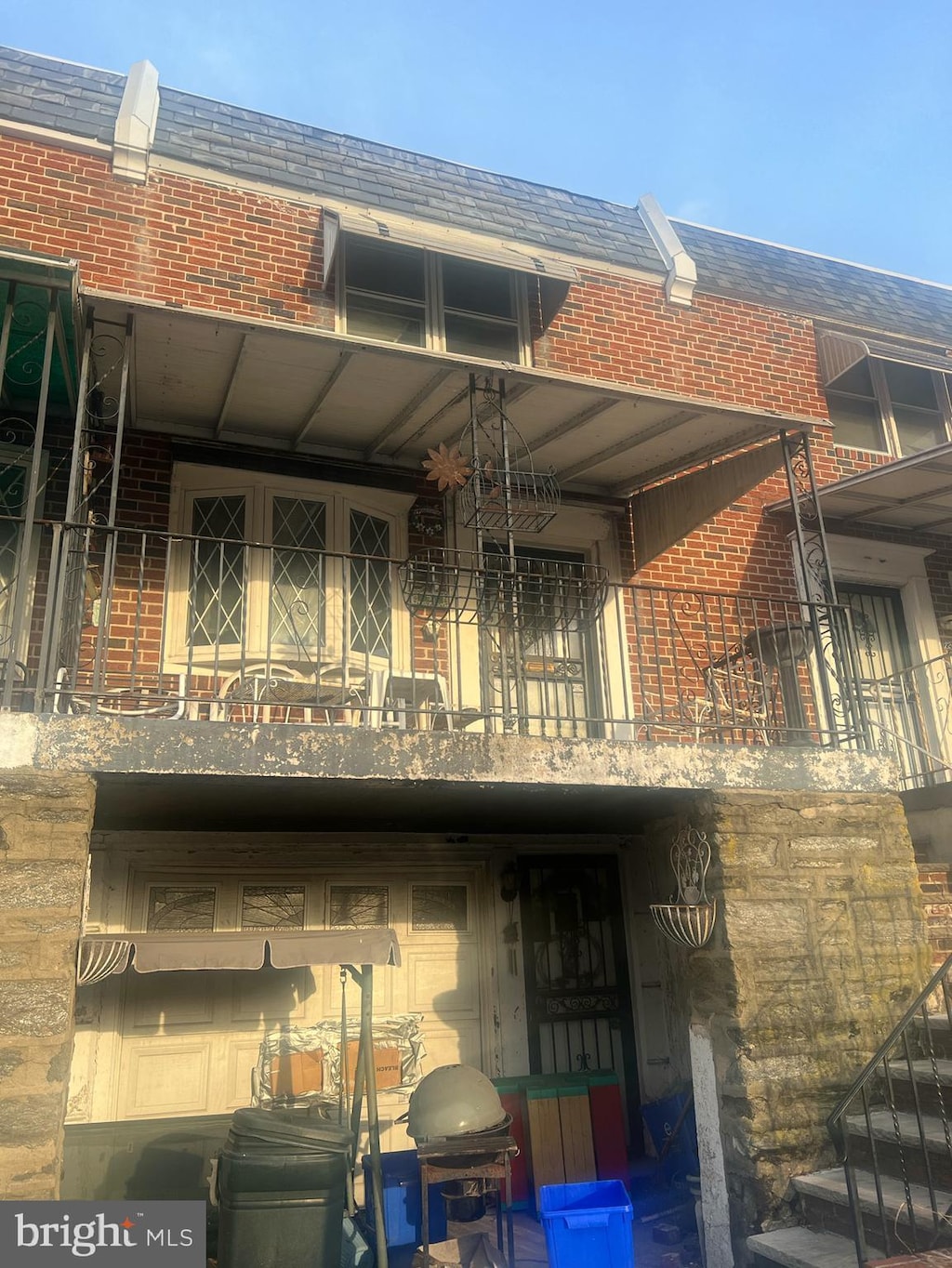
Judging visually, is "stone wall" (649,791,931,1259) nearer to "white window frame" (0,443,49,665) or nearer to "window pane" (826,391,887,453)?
"white window frame" (0,443,49,665)

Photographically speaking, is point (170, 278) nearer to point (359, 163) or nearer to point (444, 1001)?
point (359, 163)

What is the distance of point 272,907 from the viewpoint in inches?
270

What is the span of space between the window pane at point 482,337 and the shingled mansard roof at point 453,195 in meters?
1.16

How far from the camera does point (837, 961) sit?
5379 millimetres

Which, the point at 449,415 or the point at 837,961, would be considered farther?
the point at 449,415

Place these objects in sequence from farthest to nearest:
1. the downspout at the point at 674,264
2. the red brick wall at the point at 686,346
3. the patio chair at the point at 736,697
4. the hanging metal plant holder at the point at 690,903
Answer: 1. the downspout at the point at 674,264
2. the red brick wall at the point at 686,346
3. the patio chair at the point at 736,697
4. the hanging metal plant holder at the point at 690,903

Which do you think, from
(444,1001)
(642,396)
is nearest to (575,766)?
(642,396)

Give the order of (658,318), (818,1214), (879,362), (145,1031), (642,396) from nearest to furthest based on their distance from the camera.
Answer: (818,1214)
(642,396)
(145,1031)
(658,318)
(879,362)

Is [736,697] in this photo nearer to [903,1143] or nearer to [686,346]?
[686,346]

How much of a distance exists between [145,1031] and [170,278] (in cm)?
541

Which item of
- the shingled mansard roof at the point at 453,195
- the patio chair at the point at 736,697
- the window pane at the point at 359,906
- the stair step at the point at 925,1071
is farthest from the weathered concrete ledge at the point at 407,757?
the shingled mansard roof at the point at 453,195

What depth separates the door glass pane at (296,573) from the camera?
694 centimetres

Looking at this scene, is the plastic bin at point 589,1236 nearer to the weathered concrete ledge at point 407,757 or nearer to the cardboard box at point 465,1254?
the cardboard box at point 465,1254

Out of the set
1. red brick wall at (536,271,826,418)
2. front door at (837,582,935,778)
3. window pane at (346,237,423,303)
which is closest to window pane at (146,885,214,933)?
window pane at (346,237,423,303)
